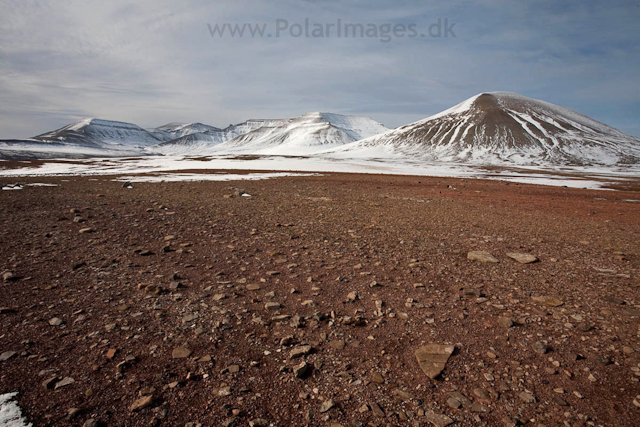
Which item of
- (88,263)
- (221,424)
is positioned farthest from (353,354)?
(88,263)

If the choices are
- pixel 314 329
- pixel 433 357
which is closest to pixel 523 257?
pixel 433 357

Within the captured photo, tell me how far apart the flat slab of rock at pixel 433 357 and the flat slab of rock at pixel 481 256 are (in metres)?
4.50

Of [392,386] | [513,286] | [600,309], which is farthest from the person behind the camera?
[513,286]

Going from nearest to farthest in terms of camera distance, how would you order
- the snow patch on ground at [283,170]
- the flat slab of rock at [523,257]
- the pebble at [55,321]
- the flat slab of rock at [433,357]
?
1. the flat slab of rock at [433,357]
2. the pebble at [55,321]
3. the flat slab of rock at [523,257]
4. the snow patch on ground at [283,170]

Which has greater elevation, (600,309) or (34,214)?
(34,214)

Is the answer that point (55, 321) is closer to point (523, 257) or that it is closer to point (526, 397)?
point (526, 397)

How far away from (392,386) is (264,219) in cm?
965

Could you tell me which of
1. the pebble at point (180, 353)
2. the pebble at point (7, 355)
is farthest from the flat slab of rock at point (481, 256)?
the pebble at point (7, 355)

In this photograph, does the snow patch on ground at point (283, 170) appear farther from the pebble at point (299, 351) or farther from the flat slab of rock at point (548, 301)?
the flat slab of rock at point (548, 301)

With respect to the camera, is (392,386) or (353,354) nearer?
(392,386)

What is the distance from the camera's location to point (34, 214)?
40.8 feet

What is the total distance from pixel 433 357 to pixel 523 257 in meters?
5.68

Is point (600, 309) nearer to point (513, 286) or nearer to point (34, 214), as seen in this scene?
point (513, 286)

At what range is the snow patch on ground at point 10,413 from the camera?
3.26 metres
